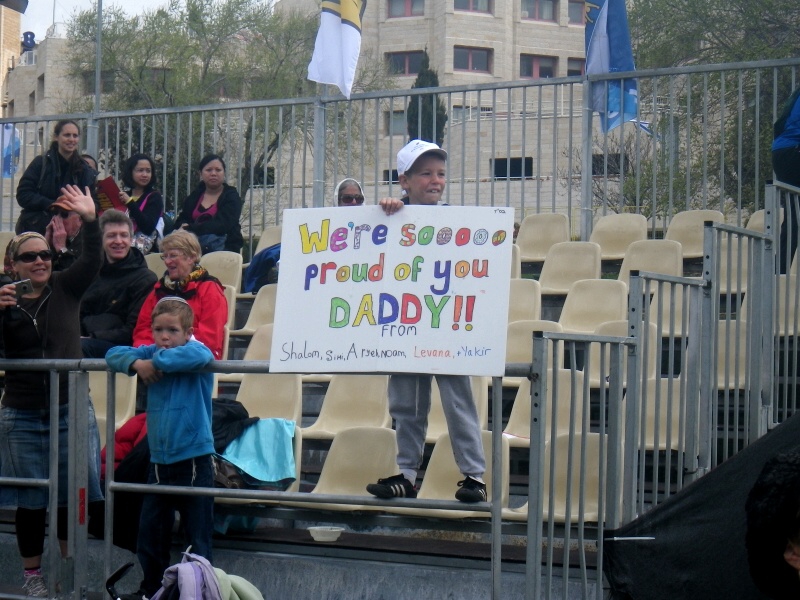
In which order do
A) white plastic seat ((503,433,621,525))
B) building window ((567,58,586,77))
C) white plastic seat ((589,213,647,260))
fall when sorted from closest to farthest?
white plastic seat ((503,433,621,525)) < white plastic seat ((589,213,647,260)) < building window ((567,58,586,77))

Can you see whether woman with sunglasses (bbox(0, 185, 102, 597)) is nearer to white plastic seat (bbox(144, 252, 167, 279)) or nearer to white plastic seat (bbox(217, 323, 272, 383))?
white plastic seat (bbox(217, 323, 272, 383))

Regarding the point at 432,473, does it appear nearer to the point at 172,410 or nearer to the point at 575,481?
the point at 575,481

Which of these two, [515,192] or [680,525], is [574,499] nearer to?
[680,525]

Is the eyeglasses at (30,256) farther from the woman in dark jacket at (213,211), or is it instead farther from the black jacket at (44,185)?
the black jacket at (44,185)

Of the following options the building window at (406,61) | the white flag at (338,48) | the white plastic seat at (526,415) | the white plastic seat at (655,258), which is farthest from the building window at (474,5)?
the white plastic seat at (526,415)

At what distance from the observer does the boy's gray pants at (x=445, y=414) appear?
207 inches

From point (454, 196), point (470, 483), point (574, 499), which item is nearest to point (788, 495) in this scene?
point (470, 483)

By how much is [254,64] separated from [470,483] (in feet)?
139

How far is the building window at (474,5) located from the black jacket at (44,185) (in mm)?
51399

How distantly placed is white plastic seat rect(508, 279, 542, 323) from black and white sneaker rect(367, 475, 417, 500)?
9.28ft

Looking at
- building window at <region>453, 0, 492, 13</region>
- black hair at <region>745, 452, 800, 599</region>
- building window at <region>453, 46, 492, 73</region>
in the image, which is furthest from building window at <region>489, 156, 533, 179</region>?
building window at <region>453, 0, 492, 13</region>

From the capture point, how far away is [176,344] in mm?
5629

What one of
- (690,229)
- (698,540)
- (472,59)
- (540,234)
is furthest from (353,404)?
(472,59)

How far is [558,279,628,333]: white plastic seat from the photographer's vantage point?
7723 mm
